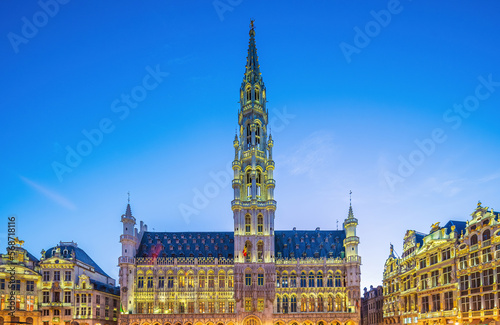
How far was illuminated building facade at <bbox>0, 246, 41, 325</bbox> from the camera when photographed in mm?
90562

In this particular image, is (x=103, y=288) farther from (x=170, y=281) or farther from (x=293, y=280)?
(x=293, y=280)

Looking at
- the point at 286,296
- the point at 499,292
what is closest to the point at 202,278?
the point at 286,296

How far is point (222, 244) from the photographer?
347 ft

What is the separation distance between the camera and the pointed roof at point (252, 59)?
118 meters

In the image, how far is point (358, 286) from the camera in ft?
322

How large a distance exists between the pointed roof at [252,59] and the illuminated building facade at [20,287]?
6250cm

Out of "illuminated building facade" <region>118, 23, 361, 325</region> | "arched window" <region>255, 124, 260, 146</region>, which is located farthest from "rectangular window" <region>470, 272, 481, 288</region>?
"arched window" <region>255, 124, 260, 146</region>

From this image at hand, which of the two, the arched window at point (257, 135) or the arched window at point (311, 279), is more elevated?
the arched window at point (257, 135)

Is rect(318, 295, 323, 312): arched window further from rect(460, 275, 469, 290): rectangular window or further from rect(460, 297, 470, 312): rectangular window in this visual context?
rect(460, 275, 469, 290): rectangular window

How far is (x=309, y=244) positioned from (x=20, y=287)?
5740cm

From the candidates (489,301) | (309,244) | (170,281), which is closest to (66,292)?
(170,281)

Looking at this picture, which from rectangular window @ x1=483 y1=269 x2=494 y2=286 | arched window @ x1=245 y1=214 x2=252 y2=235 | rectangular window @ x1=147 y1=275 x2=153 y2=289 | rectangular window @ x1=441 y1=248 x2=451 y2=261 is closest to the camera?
rectangular window @ x1=483 y1=269 x2=494 y2=286

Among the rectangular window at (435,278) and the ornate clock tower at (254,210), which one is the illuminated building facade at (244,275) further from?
the rectangular window at (435,278)

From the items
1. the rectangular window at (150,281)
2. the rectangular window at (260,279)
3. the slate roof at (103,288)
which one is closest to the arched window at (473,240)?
the rectangular window at (260,279)
